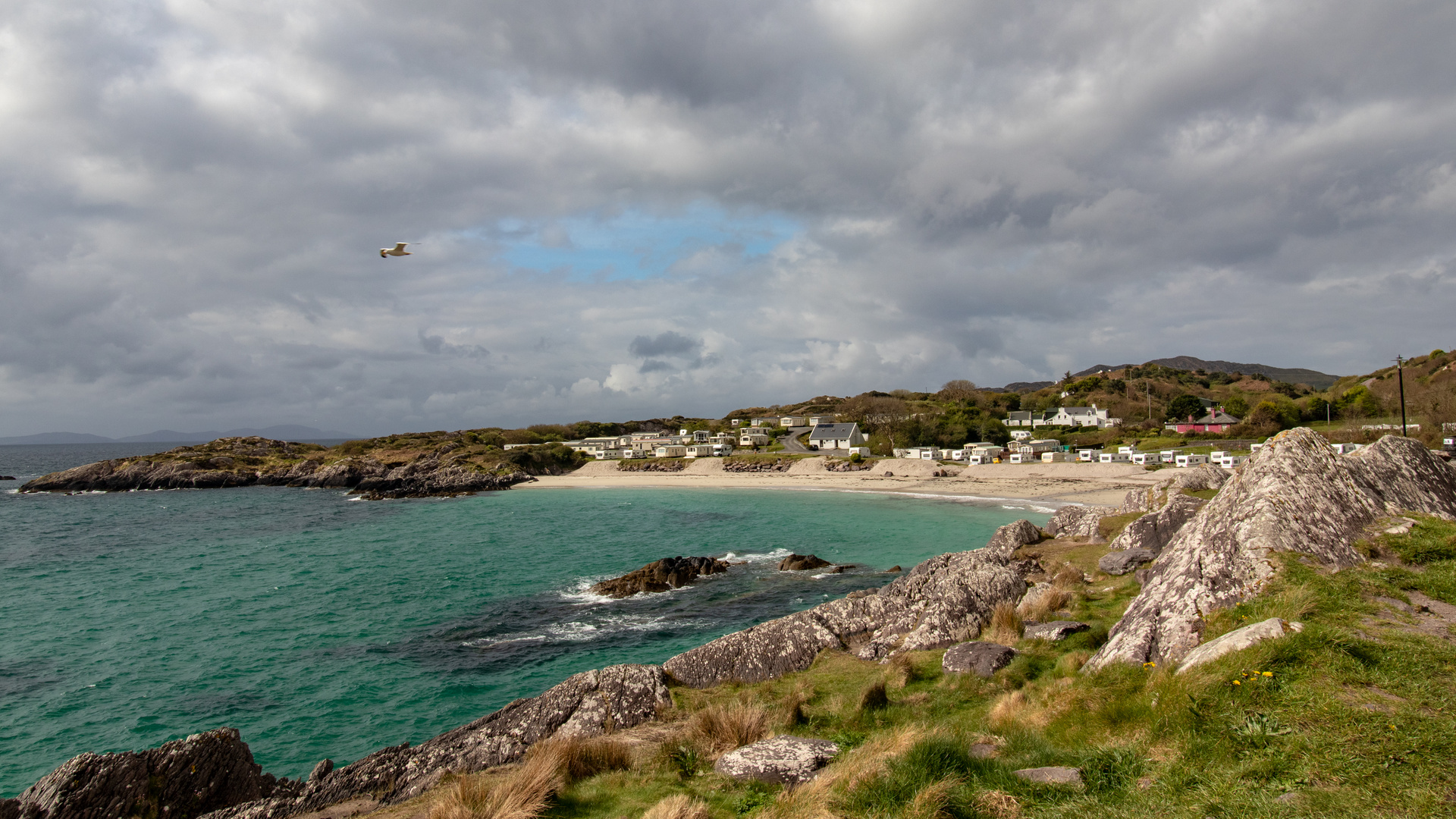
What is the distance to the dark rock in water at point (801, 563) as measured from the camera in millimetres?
30703

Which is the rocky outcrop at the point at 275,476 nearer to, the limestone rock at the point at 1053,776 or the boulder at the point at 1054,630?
the boulder at the point at 1054,630

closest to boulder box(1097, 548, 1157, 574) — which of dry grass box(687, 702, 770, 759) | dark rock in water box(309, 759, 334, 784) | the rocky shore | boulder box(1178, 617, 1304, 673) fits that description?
the rocky shore

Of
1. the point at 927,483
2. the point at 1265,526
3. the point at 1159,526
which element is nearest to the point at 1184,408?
the point at 927,483

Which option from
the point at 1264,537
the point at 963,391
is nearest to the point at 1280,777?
the point at 1264,537

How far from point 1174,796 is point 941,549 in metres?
31.3

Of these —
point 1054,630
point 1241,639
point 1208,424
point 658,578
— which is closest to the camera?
point 1241,639

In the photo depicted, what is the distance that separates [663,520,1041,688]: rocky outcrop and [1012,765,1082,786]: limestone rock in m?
7.27

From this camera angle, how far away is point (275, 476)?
3839 inches

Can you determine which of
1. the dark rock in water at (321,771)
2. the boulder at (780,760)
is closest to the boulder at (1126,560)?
the boulder at (780,760)

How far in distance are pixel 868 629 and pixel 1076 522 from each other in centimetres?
1442

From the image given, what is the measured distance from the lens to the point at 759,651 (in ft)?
46.2

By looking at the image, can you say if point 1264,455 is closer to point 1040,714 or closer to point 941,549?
point 1040,714

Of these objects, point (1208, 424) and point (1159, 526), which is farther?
point (1208, 424)

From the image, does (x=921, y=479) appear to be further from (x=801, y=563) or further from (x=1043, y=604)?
(x=1043, y=604)
